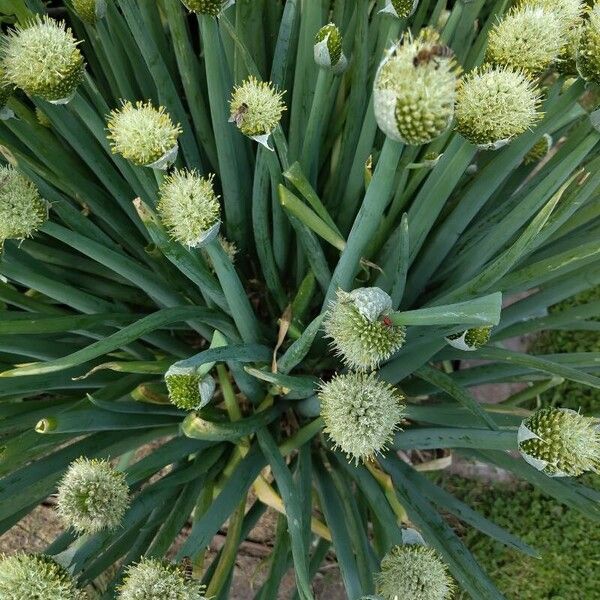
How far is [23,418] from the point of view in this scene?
876mm

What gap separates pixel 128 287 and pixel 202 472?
317 mm

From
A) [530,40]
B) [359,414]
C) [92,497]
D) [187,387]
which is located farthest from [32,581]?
[530,40]

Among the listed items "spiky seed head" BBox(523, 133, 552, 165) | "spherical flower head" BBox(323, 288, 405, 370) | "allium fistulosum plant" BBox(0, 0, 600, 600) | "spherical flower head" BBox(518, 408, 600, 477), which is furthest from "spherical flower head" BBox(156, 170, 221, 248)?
"spiky seed head" BBox(523, 133, 552, 165)

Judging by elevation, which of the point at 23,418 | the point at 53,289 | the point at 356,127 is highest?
the point at 356,127

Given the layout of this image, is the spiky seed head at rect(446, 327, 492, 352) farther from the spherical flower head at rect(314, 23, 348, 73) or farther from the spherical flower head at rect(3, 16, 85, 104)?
the spherical flower head at rect(3, 16, 85, 104)

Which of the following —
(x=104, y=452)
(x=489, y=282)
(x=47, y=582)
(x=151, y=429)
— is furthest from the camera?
(x=151, y=429)

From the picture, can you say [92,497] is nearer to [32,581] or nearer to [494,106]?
[32,581]

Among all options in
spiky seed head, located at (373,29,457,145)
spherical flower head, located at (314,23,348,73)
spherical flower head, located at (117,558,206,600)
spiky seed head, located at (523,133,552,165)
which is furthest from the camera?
spiky seed head, located at (523,133,552,165)

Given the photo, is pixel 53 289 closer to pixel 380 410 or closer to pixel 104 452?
pixel 104 452

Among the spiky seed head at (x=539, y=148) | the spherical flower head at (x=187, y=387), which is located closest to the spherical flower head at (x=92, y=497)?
the spherical flower head at (x=187, y=387)

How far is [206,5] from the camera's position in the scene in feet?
2.07

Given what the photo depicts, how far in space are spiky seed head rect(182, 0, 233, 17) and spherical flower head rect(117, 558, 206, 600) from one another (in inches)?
21.8

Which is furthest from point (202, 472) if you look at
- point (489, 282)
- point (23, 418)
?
point (489, 282)

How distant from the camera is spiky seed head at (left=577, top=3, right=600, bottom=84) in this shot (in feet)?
2.05
